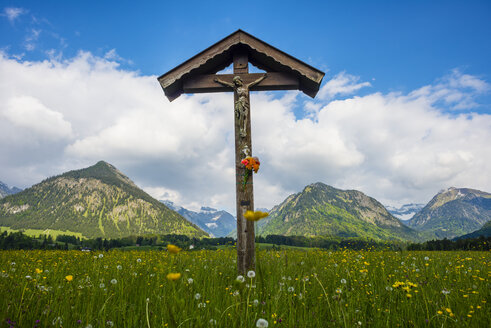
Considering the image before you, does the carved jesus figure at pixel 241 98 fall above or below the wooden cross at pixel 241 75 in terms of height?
below

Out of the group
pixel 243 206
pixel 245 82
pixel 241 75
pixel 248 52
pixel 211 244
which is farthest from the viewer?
pixel 211 244

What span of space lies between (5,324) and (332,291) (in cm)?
429

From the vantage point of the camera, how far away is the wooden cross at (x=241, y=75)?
268 inches

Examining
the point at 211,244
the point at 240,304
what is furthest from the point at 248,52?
the point at 211,244

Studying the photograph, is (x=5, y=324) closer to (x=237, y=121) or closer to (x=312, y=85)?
(x=237, y=121)

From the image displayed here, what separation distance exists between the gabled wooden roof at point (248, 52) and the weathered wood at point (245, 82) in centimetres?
13

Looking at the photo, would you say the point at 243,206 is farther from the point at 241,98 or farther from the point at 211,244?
the point at 211,244

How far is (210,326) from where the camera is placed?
2.78 m

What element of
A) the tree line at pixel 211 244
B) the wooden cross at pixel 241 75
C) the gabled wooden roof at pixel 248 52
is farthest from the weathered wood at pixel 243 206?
the gabled wooden roof at pixel 248 52

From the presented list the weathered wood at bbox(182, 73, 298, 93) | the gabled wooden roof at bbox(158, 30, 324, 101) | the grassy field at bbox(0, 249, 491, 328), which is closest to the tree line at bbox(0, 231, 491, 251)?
the grassy field at bbox(0, 249, 491, 328)

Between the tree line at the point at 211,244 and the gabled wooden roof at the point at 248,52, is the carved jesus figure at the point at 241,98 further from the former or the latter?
the tree line at the point at 211,244

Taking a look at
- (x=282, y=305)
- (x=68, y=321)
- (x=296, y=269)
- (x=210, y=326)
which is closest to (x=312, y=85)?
(x=296, y=269)

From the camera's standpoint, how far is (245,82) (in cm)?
721

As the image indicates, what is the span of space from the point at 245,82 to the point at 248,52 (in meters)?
0.94
